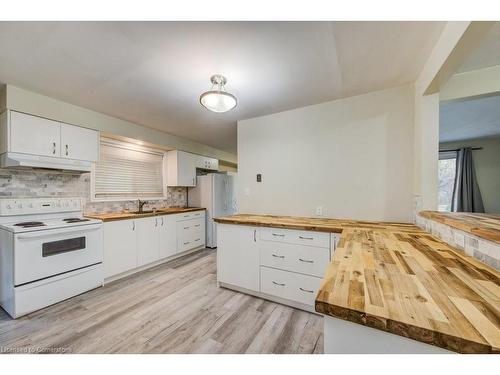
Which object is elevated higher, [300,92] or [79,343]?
[300,92]

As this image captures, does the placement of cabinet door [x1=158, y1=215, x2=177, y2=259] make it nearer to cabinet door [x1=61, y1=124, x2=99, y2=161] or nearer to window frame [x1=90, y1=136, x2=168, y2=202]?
window frame [x1=90, y1=136, x2=168, y2=202]

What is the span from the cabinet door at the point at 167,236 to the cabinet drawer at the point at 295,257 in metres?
1.83

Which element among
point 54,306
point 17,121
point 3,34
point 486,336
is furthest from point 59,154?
point 486,336

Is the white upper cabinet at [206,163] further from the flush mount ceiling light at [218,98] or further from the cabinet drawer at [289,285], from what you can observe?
the cabinet drawer at [289,285]

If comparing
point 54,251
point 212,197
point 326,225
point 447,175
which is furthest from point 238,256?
point 447,175

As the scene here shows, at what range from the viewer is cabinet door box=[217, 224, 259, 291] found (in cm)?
218

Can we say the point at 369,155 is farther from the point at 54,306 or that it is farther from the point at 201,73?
the point at 54,306

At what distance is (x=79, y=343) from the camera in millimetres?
1500

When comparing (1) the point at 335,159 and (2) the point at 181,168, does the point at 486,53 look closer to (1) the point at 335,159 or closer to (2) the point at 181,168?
(1) the point at 335,159

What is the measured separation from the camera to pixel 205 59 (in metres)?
1.54

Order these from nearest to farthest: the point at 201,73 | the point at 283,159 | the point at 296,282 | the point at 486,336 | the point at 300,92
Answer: the point at 486,336 < the point at 201,73 < the point at 296,282 < the point at 300,92 < the point at 283,159

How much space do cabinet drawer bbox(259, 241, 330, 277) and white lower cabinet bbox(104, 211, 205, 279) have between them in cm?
183

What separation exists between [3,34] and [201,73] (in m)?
Answer: 1.25

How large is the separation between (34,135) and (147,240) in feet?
5.71
